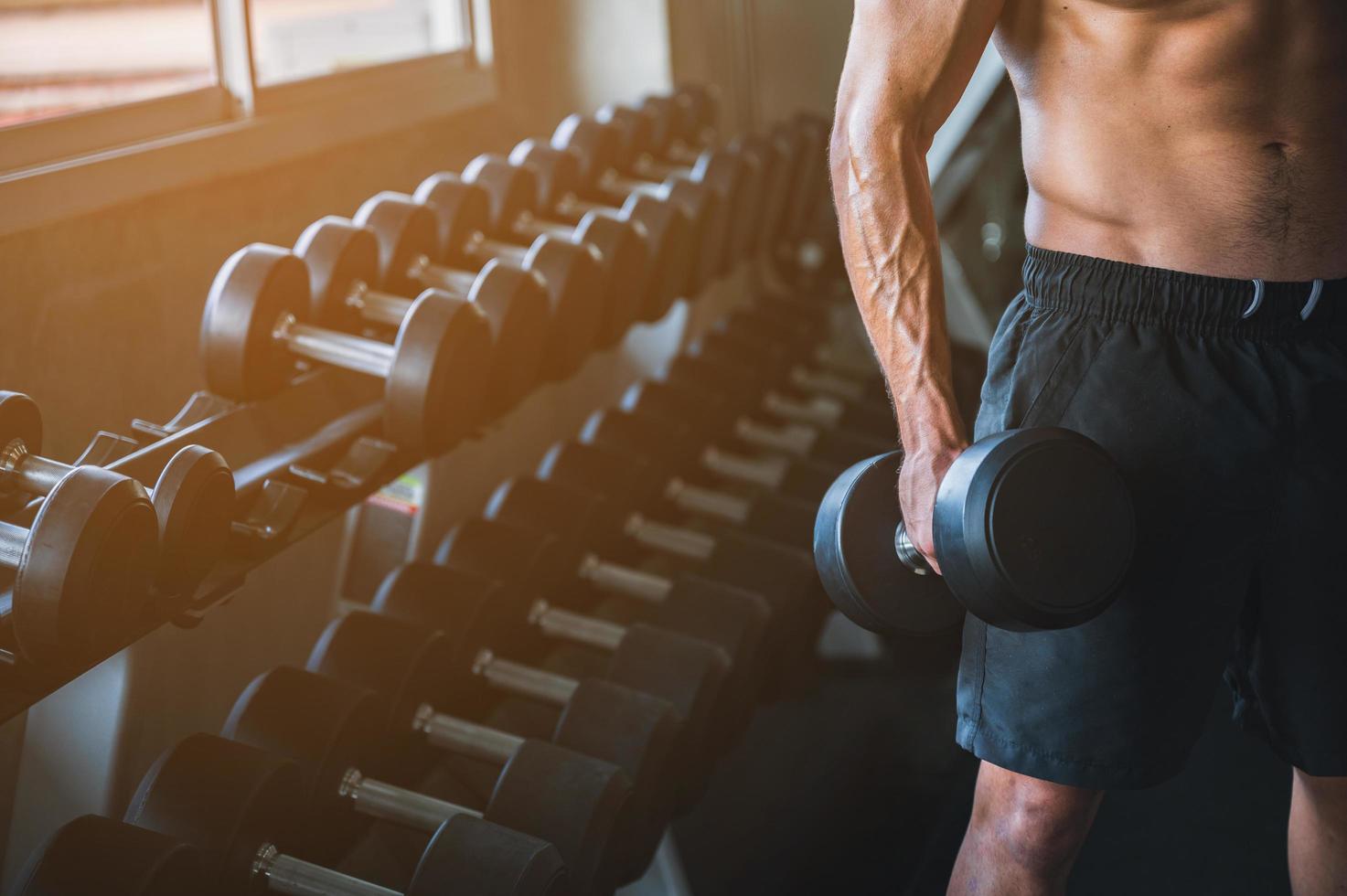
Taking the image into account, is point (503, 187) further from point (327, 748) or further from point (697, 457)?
point (327, 748)

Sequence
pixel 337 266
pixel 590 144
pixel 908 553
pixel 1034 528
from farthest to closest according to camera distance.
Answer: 1. pixel 590 144
2. pixel 337 266
3. pixel 908 553
4. pixel 1034 528

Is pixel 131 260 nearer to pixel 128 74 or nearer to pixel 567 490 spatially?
pixel 128 74

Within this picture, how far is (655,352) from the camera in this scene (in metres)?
3.06

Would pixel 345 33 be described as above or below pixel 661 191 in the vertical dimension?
above

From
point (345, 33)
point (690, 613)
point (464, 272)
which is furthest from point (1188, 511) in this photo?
point (345, 33)

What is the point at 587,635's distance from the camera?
1850 mm

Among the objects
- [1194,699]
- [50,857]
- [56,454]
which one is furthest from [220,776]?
[1194,699]

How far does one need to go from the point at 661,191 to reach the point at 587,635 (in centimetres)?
98

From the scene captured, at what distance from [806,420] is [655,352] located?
18.3 inches

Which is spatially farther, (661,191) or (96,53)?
(661,191)

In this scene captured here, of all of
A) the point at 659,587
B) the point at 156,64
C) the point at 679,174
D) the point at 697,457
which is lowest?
the point at 659,587

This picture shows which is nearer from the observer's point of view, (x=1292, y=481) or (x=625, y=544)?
(x=1292, y=481)

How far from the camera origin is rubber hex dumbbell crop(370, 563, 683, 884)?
4.92 feet

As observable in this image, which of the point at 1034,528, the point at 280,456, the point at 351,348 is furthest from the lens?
the point at 351,348
